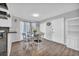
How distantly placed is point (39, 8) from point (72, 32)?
0.96 m

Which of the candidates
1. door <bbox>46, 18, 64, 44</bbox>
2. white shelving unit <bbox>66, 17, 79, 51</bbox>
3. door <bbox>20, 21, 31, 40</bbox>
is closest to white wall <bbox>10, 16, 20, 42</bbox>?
door <bbox>20, 21, 31, 40</bbox>

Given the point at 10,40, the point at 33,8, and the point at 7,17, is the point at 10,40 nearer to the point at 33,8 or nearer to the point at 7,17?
the point at 7,17

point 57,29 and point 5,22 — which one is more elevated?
point 5,22

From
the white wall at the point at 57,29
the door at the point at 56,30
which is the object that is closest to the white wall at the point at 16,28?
the white wall at the point at 57,29

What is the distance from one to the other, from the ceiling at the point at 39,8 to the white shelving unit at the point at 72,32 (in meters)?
0.28

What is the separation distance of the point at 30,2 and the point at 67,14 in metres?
0.89

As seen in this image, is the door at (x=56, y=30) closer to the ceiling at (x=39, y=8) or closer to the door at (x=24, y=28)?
the ceiling at (x=39, y=8)

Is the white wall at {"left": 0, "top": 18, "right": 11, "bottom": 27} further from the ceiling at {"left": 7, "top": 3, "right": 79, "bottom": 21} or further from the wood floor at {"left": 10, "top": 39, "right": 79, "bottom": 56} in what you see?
the wood floor at {"left": 10, "top": 39, "right": 79, "bottom": 56}

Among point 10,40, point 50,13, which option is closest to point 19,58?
point 10,40

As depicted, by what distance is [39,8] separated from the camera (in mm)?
1920

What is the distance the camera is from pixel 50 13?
6.54ft

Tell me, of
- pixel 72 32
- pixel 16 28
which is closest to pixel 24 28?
pixel 16 28

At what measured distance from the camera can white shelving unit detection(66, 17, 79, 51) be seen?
6.23 feet

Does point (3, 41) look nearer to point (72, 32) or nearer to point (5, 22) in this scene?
point (5, 22)
